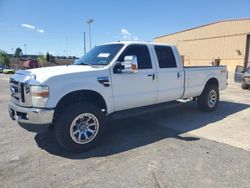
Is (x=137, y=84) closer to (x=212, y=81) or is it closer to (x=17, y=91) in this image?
(x=17, y=91)

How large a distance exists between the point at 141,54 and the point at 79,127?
2.25 meters

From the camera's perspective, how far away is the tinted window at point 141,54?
5.52 metres

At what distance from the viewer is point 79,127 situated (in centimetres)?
462

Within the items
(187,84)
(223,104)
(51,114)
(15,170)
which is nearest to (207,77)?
(187,84)

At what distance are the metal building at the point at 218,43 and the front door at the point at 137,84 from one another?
35.7m

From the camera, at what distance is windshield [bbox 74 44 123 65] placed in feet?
17.4

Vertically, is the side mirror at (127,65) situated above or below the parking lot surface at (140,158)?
above

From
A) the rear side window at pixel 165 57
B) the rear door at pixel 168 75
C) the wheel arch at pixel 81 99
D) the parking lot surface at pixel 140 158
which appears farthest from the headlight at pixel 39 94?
the rear side window at pixel 165 57

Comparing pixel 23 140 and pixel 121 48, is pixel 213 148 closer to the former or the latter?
pixel 121 48

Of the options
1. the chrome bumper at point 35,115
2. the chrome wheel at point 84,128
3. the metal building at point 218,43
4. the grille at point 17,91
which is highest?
the metal building at point 218,43

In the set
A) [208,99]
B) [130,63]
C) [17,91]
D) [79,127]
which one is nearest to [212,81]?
[208,99]

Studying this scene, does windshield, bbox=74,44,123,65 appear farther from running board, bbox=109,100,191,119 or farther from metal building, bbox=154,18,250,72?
metal building, bbox=154,18,250,72

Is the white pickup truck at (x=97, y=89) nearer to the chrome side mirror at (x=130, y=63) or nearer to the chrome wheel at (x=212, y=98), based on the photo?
the chrome side mirror at (x=130, y=63)

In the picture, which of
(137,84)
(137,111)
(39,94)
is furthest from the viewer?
(137,111)
